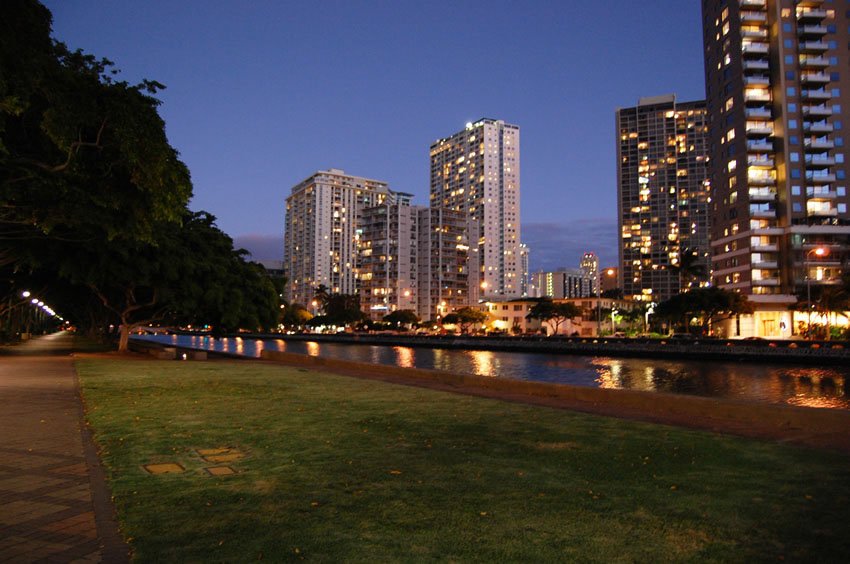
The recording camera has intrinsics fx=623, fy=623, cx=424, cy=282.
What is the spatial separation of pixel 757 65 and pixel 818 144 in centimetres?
1441

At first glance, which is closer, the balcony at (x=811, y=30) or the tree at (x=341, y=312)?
the balcony at (x=811, y=30)

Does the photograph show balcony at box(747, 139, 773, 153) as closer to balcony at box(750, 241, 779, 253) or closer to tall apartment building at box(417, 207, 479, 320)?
balcony at box(750, 241, 779, 253)

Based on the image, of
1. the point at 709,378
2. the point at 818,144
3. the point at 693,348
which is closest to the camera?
the point at 709,378

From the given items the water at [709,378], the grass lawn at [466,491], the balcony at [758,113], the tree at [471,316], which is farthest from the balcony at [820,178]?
the grass lawn at [466,491]

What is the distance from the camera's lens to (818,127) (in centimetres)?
8944

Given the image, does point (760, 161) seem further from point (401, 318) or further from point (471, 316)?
point (401, 318)

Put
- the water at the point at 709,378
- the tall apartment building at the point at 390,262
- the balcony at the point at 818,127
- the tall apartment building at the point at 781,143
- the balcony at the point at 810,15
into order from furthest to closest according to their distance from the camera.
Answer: the tall apartment building at the point at 390,262
the balcony at the point at 810,15
the balcony at the point at 818,127
the tall apartment building at the point at 781,143
the water at the point at 709,378

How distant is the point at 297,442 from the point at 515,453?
9.97 ft

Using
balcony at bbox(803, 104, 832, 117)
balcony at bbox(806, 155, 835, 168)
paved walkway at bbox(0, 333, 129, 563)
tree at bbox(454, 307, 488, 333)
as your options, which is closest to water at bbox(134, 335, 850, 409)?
paved walkway at bbox(0, 333, 129, 563)

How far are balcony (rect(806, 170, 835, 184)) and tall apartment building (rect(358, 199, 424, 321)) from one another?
11143 cm

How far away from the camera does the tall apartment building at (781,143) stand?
3401 inches

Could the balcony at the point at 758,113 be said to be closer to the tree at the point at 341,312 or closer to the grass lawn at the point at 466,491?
the grass lawn at the point at 466,491

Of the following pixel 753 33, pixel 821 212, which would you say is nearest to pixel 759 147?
pixel 821 212

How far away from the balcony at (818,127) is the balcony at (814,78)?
18.7 ft
